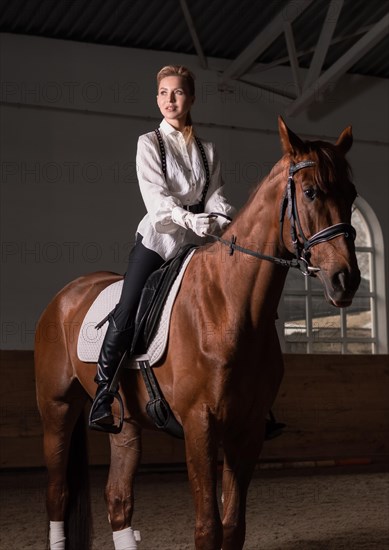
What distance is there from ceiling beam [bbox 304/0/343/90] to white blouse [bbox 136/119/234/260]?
468cm

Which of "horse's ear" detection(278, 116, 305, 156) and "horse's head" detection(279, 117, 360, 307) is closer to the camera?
"horse's head" detection(279, 117, 360, 307)

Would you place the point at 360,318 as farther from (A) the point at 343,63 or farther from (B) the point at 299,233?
(B) the point at 299,233

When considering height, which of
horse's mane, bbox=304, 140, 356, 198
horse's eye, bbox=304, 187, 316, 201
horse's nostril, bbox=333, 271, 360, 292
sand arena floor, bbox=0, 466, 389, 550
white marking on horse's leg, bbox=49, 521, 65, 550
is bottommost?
sand arena floor, bbox=0, 466, 389, 550

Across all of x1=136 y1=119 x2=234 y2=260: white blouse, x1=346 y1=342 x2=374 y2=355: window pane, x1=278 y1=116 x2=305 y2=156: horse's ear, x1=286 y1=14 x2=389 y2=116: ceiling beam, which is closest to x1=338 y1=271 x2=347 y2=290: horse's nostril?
x1=278 y1=116 x2=305 y2=156: horse's ear

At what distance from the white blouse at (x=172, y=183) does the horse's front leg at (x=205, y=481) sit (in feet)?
2.51

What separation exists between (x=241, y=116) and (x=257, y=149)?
42 cm

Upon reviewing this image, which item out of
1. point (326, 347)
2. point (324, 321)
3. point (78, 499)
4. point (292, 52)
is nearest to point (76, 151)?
point (292, 52)

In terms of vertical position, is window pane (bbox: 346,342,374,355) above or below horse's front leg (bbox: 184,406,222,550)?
below

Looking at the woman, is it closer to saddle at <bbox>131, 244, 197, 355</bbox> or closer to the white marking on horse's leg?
saddle at <bbox>131, 244, 197, 355</bbox>

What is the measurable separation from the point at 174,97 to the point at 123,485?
5.33 feet

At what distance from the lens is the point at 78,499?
3422 millimetres

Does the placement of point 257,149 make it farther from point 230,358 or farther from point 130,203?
point 230,358

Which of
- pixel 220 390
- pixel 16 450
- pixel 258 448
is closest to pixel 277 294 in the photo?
pixel 220 390

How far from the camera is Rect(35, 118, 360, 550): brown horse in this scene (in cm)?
224
